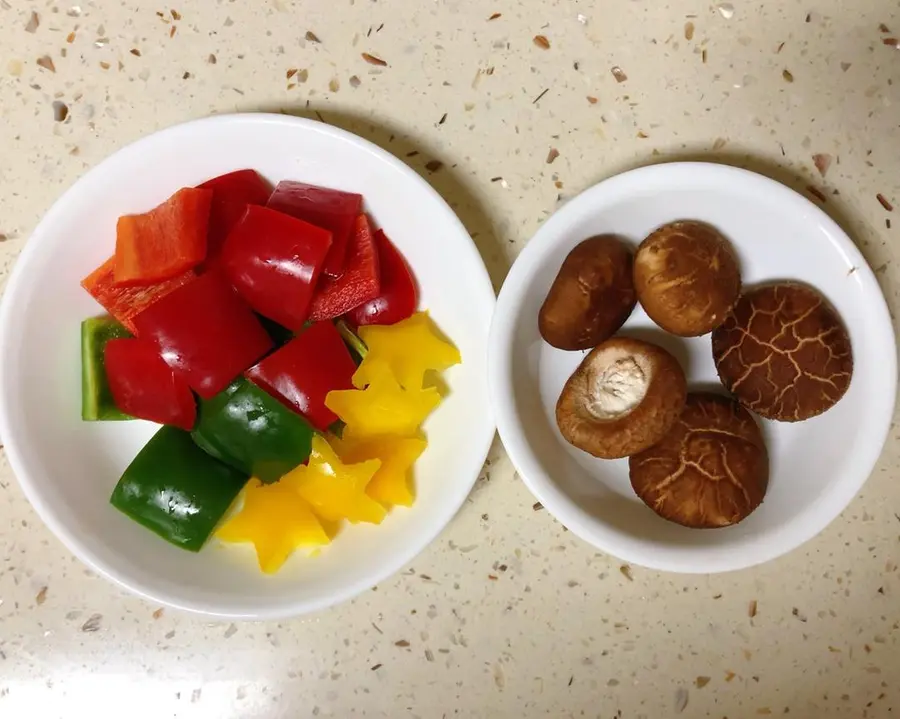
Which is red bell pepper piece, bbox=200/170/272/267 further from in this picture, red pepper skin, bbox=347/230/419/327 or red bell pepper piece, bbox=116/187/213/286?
red pepper skin, bbox=347/230/419/327

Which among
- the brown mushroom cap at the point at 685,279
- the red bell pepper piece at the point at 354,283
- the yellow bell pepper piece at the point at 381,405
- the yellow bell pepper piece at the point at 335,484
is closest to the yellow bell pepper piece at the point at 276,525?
the yellow bell pepper piece at the point at 335,484

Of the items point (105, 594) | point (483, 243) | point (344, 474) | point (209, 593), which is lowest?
point (105, 594)

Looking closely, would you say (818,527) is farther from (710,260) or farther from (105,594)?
(105,594)

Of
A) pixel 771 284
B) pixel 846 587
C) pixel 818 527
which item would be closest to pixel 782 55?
pixel 771 284

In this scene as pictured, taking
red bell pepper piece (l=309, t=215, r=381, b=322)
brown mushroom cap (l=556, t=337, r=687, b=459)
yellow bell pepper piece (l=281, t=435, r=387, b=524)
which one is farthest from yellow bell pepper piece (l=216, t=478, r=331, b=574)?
brown mushroom cap (l=556, t=337, r=687, b=459)

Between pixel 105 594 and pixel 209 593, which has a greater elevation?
pixel 209 593

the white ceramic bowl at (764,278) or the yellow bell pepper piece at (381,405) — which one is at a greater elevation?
the white ceramic bowl at (764,278)

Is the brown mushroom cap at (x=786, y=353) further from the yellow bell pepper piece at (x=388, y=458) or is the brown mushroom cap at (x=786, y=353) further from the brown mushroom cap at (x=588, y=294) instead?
the yellow bell pepper piece at (x=388, y=458)
